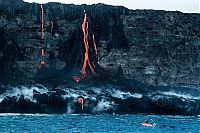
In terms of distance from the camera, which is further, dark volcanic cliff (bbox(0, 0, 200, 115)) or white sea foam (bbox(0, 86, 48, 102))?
dark volcanic cliff (bbox(0, 0, 200, 115))

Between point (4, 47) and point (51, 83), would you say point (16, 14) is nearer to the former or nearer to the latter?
point (4, 47)

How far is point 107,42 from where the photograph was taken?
13812 centimetres

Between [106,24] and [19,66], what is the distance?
25.4m

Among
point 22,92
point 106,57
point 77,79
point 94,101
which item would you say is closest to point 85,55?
point 106,57

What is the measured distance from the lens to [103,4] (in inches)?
5615

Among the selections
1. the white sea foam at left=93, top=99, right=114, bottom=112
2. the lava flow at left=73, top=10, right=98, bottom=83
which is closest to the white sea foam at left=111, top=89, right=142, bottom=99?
the white sea foam at left=93, top=99, right=114, bottom=112

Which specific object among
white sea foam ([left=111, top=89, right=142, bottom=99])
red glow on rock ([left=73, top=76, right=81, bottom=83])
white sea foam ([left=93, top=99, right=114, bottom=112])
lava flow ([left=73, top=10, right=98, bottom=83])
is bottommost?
white sea foam ([left=93, top=99, right=114, bottom=112])

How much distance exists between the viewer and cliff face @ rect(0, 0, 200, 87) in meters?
133

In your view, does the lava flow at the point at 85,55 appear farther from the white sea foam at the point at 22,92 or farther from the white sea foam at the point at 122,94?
the white sea foam at the point at 22,92

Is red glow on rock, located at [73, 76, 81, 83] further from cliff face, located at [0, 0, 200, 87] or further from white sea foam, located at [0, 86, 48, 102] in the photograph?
white sea foam, located at [0, 86, 48, 102]

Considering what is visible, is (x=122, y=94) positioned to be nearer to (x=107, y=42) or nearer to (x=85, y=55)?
(x=85, y=55)

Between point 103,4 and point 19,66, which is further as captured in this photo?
point 103,4

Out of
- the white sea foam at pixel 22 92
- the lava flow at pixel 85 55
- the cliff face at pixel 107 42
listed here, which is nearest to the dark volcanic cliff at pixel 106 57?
the cliff face at pixel 107 42

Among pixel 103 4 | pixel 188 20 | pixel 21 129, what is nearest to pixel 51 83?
pixel 103 4
